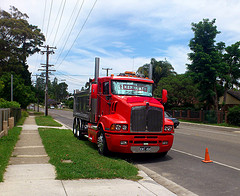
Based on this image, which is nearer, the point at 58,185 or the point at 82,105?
the point at 58,185

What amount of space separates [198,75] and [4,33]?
33195 mm

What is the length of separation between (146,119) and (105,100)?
1973mm

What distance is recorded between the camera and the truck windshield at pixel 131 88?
10016mm

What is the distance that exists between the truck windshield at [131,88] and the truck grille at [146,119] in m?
1.38

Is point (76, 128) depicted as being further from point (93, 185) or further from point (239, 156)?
point (93, 185)

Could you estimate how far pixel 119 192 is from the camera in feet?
18.2

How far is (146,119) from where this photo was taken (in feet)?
29.2

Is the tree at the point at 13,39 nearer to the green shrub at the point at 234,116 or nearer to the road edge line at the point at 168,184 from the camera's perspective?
the green shrub at the point at 234,116

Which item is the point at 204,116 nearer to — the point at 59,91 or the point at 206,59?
the point at 206,59

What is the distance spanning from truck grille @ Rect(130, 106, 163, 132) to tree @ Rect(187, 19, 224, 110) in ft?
79.9

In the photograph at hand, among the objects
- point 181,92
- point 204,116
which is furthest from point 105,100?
point 181,92

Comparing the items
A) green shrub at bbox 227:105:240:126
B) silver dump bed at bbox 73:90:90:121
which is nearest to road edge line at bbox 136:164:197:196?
silver dump bed at bbox 73:90:90:121

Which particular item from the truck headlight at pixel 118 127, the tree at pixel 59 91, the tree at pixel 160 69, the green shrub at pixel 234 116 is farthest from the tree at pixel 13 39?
the tree at pixel 59 91

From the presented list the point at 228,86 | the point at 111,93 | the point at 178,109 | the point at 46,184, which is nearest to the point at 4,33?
the point at 178,109
